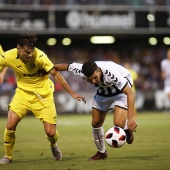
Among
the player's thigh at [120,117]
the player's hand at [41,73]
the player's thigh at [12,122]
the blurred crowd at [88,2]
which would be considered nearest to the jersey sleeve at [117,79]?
the player's thigh at [120,117]

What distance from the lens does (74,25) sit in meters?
30.1

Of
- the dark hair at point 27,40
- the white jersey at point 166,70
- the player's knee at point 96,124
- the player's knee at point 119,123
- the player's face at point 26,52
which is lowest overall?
the white jersey at point 166,70

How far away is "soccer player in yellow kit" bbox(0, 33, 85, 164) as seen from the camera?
1028 centimetres

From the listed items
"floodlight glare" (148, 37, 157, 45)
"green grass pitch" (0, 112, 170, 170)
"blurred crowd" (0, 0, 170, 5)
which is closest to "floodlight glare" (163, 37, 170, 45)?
"floodlight glare" (148, 37, 157, 45)

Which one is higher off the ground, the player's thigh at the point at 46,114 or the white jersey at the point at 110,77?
the white jersey at the point at 110,77

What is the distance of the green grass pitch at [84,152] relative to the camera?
9852 millimetres

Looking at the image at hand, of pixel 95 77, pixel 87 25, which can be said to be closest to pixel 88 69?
pixel 95 77

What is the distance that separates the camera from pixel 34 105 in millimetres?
10531

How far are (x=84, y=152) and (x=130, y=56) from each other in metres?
22.4

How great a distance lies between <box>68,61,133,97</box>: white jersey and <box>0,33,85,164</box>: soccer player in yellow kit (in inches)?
14.4

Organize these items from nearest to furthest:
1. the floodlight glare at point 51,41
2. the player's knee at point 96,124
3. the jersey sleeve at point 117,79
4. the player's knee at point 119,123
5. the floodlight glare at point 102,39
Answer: the jersey sleeve at point 117,79, the player's knee at point 119,123, the player's knee at point 96,124, the floodlight glare at point 102,39, the floodlight glare at point 51,41

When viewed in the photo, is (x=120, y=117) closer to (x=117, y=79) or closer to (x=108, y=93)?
(x=108, y=93)

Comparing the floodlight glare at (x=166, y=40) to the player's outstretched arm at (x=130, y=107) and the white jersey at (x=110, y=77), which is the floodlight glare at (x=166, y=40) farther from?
the player's outstretched arm at (x=130, y=107)

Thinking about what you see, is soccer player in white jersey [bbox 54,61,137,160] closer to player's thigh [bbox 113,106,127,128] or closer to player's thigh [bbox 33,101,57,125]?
player's thigh [bbox 113,106,127,128]
